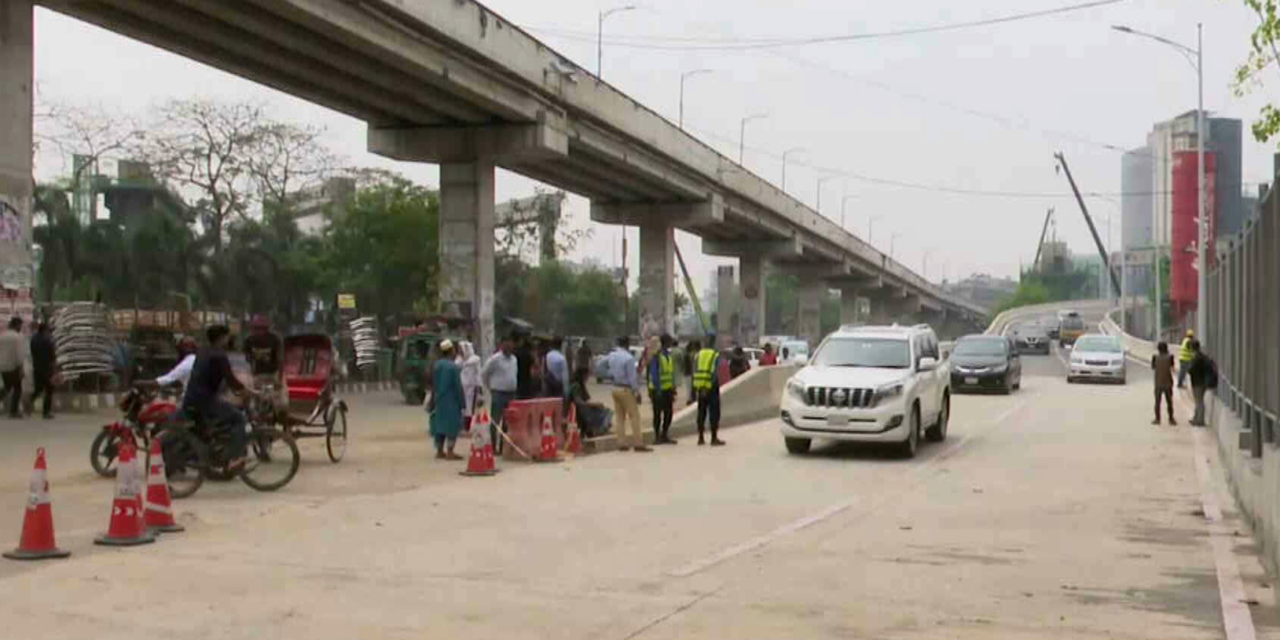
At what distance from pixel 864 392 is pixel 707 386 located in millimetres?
3463

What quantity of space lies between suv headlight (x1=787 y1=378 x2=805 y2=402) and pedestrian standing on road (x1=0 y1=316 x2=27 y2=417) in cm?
1331

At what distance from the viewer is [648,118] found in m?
45.1

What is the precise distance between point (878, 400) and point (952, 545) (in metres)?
7.75

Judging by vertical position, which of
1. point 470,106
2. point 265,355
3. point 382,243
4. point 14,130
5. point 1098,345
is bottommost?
point 1098,345

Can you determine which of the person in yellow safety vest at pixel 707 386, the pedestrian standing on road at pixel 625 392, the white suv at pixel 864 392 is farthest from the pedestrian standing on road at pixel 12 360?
the white suv at pixel 864 392

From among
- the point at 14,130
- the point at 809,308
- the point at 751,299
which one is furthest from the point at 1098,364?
the point at 809,308

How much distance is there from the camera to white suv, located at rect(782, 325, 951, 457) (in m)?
19.7

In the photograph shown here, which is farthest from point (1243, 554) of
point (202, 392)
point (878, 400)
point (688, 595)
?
point (202, 392)

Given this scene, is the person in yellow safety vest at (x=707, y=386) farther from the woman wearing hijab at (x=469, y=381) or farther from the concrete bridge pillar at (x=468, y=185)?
the concrete bridge pillar at (x=468, y=185)

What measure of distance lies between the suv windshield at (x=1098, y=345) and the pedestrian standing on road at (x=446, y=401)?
30511 millimetres

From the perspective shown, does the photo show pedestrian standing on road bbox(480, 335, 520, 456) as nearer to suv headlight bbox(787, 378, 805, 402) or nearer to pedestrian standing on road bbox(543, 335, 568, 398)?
pedestrian standing on road bbox(543, 335, 568, 398)

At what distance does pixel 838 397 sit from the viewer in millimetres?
19797

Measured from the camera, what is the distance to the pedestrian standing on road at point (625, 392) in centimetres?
2080

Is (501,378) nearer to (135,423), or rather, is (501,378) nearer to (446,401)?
(446,401)
